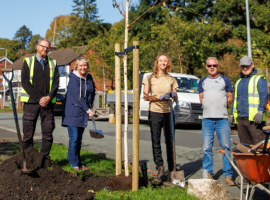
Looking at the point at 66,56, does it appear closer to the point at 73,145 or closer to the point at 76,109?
the point at 76,109

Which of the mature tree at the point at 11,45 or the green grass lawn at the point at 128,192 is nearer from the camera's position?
the green grass lawn at the point at 128,192

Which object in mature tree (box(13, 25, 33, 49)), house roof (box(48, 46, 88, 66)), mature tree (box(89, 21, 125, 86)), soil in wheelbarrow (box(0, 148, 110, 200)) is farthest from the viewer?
mature tree (box(13, 25, 33, 49))

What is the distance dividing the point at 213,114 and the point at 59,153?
330 cm

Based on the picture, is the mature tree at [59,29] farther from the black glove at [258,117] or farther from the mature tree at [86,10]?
the black glove at [258,117]

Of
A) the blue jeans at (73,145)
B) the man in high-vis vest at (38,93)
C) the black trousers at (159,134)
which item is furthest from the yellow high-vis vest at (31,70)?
the black trousers at (159,134)

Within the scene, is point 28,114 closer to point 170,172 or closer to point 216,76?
point 170,172

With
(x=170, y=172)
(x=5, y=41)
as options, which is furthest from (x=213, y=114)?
(x=5, y=41)

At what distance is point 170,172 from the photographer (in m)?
4.61

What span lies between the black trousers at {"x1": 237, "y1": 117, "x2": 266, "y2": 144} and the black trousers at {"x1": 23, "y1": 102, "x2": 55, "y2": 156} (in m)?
3.11

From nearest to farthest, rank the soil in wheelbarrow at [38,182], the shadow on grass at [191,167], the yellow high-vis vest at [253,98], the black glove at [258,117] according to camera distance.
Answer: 1. the soil in wheelbarrow at [38,182]
2. the black glove at [258,117]
3. the yellow high-vis vest at [253,98]
4. the shadow on grass at [191,167]

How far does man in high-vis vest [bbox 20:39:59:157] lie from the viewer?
15.5 ft

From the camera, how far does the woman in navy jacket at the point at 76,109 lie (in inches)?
196

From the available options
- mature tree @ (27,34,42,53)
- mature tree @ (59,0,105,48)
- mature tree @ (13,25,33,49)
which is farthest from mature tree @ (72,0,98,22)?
mature tree @ (13,25,33,49)

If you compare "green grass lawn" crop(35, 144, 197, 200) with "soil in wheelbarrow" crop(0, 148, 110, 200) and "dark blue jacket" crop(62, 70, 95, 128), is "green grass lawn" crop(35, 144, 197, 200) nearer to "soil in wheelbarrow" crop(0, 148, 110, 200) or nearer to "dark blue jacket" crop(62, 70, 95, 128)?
"soil in wheelbarrow" crop(0, 148, 110, 200)
